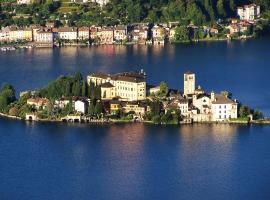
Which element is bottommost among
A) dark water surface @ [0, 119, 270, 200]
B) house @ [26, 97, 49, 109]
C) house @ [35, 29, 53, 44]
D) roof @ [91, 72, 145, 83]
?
dark water surface @ [0, 119, 270, 200]

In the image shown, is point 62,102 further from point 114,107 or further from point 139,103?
point 139,103

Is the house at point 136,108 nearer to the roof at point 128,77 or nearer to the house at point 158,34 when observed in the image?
the roof at point 128,77

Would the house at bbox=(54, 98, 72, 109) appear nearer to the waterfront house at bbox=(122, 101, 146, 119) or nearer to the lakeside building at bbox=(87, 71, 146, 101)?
the lakeside building at bbox=(87, 71, 146, 101)

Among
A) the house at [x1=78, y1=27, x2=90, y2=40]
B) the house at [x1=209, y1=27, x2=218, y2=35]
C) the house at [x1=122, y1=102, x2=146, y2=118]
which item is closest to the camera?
the house at [x1=122, y1=102, x2=146, y2=118]

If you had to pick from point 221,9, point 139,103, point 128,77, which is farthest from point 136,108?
point 221,9

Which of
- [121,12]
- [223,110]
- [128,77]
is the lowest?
[223,110]

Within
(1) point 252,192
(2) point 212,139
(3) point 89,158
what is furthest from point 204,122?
(1) point 252,192

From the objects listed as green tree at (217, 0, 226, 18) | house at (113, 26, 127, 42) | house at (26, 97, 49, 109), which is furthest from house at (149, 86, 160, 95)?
green tree at (217, 0, 226, 18)
